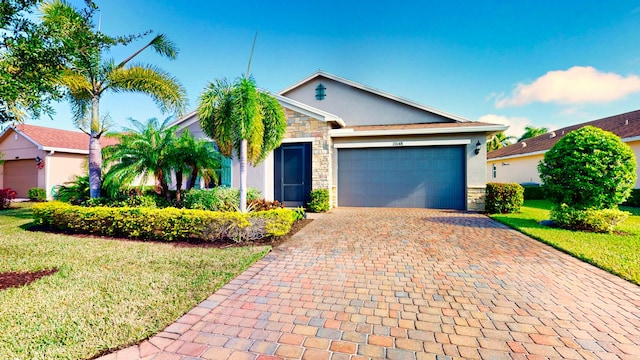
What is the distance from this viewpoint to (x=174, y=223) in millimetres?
6566

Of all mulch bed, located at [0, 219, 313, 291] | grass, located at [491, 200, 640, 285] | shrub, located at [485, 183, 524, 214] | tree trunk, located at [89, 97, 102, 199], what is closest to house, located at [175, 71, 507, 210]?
shrub, located at [485, 183, 524, 214]

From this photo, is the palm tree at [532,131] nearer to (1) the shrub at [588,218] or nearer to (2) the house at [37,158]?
(1) the shrub at [588,218]

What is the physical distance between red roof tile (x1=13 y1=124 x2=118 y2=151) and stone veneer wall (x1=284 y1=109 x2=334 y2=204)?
1442cm

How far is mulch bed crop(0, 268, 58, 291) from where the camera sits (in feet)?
13.2

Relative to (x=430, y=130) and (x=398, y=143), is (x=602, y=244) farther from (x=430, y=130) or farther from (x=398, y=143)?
(x=398, y=143)

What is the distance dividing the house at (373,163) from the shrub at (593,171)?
134 inches

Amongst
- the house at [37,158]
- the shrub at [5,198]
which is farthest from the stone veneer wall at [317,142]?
the shrub at [5,198]

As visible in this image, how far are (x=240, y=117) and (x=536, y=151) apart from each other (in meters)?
21.0

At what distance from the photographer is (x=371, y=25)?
12.9 metres

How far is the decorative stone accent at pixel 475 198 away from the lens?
36.6 ft

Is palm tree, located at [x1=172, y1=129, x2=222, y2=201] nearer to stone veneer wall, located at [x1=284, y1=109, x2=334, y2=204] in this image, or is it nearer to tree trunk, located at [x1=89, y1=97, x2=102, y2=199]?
tree trunk, located at [x1=89, y1=97, x2=102, y2=199]

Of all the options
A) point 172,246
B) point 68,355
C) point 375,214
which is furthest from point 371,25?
point 68,355

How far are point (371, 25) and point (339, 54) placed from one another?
3.08 meters

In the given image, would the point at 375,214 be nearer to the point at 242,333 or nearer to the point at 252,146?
the point at 252,146
